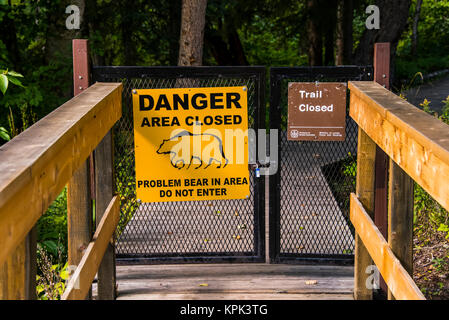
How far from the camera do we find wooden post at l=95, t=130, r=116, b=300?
13.6 feet

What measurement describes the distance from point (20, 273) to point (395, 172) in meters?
1.97

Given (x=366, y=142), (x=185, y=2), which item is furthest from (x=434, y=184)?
(x=185, y=2)

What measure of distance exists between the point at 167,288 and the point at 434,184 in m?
2.80

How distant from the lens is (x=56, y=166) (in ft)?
7.96

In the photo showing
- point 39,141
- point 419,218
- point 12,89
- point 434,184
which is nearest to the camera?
point 434,184

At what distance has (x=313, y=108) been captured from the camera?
16.1 feet

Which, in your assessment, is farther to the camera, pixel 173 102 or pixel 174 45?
pixel 174 45

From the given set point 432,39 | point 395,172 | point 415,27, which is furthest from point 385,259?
point 432,39

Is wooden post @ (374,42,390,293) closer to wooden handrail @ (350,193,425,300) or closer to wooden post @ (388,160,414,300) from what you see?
wooden handrail @ (350,193,425,300)

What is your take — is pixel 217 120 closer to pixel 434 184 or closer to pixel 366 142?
pixel 366 142

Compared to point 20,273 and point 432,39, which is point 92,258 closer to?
point 20,273

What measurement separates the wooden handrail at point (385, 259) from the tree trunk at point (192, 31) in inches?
268
